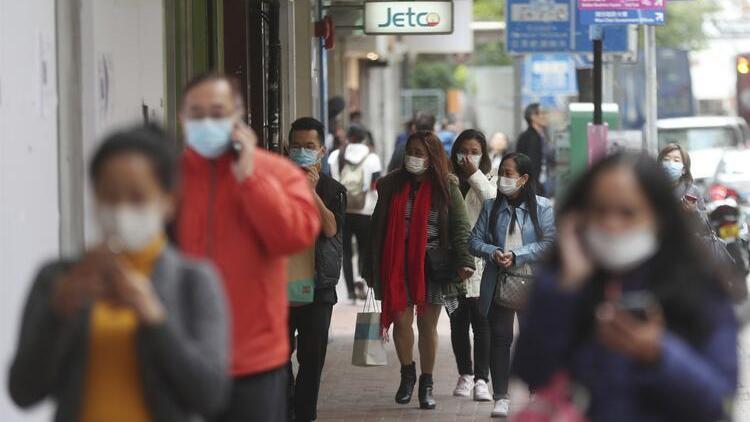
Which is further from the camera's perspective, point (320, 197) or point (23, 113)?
point (320, 197)

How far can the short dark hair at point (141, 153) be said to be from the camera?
407cm

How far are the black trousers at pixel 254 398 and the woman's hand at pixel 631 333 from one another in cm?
165

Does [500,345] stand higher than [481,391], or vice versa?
[500,345]

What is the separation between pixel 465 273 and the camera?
10.7m

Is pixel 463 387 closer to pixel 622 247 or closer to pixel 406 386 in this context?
pixel 406 386

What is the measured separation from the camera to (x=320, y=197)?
30.7 ft

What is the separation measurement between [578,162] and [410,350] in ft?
10.5

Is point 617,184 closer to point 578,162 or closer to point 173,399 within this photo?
→ point 173,399

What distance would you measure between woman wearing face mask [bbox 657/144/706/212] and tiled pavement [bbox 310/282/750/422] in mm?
1244

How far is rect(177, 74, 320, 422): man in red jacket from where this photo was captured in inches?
206

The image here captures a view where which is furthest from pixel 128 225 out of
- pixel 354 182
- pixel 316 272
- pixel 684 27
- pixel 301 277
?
pixel 684 27

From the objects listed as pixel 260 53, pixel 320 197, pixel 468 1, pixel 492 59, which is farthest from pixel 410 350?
pixel 492 59

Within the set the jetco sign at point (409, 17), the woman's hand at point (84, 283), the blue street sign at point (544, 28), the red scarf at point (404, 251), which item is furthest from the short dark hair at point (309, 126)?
the blue street sign at point (544, 28)

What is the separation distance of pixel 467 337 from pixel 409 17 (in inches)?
357
